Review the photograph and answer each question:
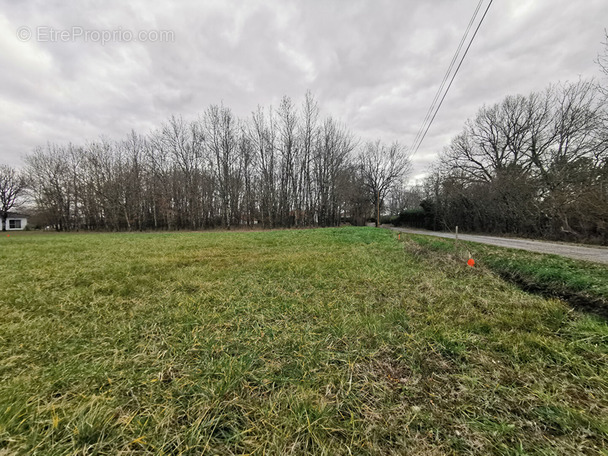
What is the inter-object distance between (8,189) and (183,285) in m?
50.4

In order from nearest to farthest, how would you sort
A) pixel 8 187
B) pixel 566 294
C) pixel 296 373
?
1. pixel 296 373
2. pixel 566 294
3. pixel 8 187

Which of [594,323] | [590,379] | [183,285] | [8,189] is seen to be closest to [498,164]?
[594,323]

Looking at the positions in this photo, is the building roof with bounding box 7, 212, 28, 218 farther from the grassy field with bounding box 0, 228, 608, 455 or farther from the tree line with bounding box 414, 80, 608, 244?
the tree line with bounding box 414, 80, 608, 244

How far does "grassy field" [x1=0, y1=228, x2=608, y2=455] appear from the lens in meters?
1.21

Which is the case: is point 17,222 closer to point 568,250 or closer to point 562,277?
point 562,277

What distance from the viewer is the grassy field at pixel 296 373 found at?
47.8 inches

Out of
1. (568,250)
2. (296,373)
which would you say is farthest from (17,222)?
(568,250)

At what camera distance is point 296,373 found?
1762 millimetres

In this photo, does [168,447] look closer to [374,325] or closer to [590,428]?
[374,325]

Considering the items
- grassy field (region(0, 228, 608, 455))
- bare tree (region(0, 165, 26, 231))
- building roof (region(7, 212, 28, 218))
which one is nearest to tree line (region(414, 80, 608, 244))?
grassy field (region(0, 228, 608, 455))

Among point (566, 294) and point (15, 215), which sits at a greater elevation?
point (15, 215)

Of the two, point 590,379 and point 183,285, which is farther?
point 183,285

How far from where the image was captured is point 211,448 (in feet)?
3.80

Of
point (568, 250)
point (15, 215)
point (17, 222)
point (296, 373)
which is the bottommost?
point (296, 373)
